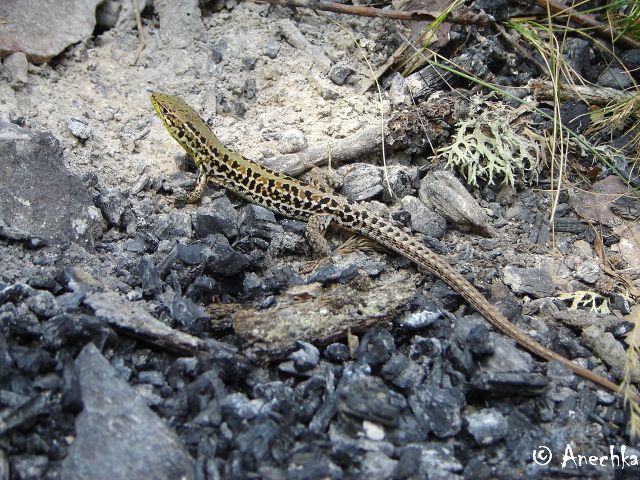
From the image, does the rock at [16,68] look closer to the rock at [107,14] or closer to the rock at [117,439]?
the rock at [107,14]

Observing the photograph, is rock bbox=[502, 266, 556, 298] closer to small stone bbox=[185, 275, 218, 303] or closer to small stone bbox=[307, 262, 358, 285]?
small stone bbox=[307, 262, 358, 285]

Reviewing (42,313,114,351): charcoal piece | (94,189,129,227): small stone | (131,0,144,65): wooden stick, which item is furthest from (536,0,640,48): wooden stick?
(42,313,114,351): charcoal piece

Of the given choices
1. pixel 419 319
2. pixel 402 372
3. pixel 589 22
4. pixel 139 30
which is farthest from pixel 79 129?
pixel 589 22

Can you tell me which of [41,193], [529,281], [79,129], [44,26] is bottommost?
[529,281]

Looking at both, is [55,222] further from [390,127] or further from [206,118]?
[390,127]

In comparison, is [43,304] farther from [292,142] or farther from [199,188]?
[292,142]

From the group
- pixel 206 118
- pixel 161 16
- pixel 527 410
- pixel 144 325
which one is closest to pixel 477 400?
pixel 527 410
